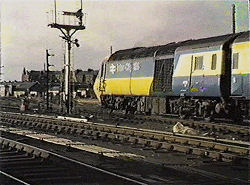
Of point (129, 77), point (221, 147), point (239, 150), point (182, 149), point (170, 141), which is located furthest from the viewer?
point (129, 77)

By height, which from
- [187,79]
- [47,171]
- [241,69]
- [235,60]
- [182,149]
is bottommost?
[47,171]

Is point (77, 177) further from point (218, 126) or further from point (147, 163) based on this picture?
point (218, 126)

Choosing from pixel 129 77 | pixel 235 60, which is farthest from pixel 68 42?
pixel 235 60

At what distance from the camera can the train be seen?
58.0 feet

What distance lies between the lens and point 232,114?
1889 cm

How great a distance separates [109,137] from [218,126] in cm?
459

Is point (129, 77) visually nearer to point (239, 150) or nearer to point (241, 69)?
point (241, 69)

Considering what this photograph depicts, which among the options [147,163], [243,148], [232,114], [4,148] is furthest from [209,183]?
[232,114]

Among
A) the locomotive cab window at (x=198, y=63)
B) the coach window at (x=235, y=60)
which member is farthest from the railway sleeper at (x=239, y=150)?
the locomotive cab window at (x=198, y=63)

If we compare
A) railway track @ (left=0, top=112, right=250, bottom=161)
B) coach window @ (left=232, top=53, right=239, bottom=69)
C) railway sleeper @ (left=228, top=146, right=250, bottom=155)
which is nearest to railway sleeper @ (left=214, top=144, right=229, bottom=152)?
railway track @ (left=0, top=112, right=250, bottom=161)

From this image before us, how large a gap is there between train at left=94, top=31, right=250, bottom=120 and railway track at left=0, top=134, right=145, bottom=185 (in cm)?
880

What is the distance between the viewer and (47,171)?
984cm

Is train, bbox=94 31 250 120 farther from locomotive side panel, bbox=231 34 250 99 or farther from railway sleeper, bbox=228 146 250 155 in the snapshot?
railway sleeper, bbox=228 146 250 155

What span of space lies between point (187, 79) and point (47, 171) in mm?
11988
